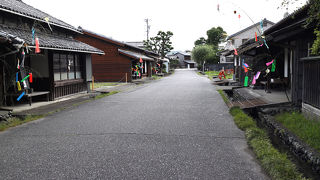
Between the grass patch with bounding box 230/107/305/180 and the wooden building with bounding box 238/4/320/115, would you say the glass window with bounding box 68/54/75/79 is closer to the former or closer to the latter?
the wooden building with bounding box 238/4/320/115

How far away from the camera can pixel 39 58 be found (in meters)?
11.8

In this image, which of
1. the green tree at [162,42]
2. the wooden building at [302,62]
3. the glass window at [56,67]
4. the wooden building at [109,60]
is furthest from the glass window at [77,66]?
the green tree at [162,42]

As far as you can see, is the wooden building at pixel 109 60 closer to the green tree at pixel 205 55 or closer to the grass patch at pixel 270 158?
the grass patch at pixel 270 158

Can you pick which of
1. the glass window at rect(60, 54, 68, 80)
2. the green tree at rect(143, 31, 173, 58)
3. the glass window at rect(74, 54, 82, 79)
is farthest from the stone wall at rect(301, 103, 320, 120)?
the green tree at rect(143, 31, 173, 58)

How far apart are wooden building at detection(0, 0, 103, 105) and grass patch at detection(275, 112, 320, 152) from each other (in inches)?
302

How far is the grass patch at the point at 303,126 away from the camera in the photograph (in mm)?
4746

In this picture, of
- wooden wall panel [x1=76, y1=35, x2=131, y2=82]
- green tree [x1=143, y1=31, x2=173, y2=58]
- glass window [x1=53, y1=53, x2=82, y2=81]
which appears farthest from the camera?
green tree [x1=143, y1=31, x2=173, y2=58]

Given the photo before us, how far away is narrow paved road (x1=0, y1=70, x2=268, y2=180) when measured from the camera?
369cm

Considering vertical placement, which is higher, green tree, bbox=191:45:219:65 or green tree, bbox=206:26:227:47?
green tree, bbox=206:26:227:47

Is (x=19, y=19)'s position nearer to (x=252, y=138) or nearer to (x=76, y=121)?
(x=76, y=121)

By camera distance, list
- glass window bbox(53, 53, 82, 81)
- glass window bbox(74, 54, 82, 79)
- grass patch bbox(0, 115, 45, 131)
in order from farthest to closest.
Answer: glass window bbox(74, 54, 82, 79) < glass window bbox(53, 53, 82, 81) < grass patch bbox(0, 115, 45, 131)

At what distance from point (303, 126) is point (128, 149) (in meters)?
3.88

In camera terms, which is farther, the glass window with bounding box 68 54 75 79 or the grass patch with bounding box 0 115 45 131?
the glass window with bounding box 68 54 75 79

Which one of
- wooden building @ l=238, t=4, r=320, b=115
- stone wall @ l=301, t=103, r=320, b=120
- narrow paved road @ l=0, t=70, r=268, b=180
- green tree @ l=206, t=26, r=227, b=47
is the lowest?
narrow paved road @ l=0, t=70, r=268, b=180
